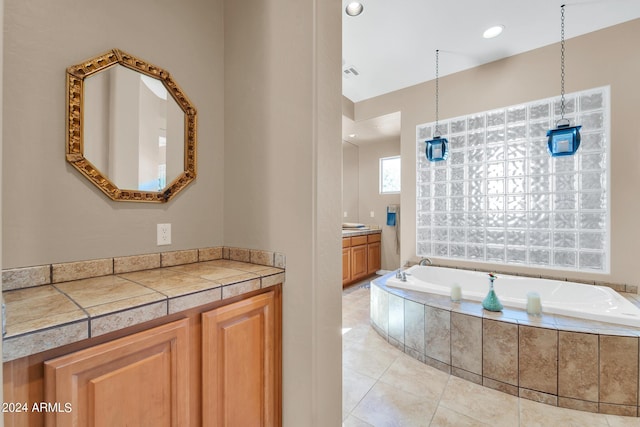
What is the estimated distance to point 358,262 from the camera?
4.27 m

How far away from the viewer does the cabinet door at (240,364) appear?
0.96 m

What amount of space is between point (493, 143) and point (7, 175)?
12.1ft

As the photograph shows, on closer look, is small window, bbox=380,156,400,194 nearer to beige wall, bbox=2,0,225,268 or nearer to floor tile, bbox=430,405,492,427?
floor tile, bbox=430,405,492,427

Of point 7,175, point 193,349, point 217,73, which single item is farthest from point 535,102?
point 7,175

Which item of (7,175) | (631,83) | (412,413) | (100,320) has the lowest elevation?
(412,413)

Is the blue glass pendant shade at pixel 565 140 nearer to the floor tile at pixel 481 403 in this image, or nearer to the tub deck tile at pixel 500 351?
the tub deck tile at pixel 500 351

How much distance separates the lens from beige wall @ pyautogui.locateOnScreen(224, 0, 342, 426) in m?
1.13

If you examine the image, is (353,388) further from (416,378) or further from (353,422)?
(416,378)

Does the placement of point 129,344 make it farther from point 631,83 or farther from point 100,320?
point 631,83

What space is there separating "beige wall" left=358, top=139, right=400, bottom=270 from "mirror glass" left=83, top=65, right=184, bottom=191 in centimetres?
414

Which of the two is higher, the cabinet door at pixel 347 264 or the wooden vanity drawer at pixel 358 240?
the wooden vanity drawer at pixel 358 240

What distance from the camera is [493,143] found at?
2.98 m

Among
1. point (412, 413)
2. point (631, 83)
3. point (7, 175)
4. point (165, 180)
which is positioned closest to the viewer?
point (7, 175)

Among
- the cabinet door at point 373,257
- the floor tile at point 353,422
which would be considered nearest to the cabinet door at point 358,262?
the cabinet door at point 373,257
